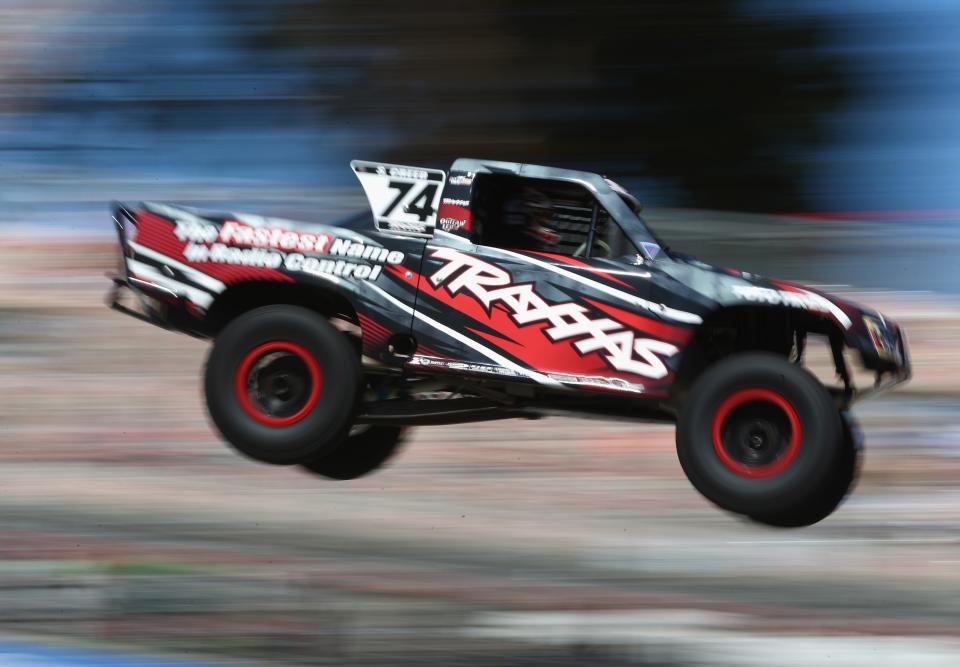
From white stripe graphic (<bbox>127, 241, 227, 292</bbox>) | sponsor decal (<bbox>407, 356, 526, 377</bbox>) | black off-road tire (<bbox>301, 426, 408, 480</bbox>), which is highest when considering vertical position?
white stripe graphic (<bbox>127, 241, 227, 292</bbox>)

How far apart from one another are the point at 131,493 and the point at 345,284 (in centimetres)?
372

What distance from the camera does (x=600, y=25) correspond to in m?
13.8

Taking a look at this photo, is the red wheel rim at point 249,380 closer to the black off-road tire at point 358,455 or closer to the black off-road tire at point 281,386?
the black off-road tire at point 281,386

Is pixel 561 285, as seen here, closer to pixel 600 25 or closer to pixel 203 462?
pixel 203 462

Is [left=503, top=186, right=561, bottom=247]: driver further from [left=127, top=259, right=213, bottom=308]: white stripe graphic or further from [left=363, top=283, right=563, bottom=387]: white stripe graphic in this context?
[left=127, top=259, right=213, bottom=308]: white stripe graphic

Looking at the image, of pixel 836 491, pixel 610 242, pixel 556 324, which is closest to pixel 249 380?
pixel 556 324

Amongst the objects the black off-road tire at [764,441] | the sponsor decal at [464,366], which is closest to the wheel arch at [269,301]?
the sponsor decal at [464,366]

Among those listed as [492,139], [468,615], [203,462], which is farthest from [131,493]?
[492,139]

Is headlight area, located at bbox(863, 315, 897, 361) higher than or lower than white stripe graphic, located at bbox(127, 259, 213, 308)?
higher

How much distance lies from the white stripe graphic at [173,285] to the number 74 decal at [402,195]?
1038mm

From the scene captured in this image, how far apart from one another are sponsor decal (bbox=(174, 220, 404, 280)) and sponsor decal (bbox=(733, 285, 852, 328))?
1.85m

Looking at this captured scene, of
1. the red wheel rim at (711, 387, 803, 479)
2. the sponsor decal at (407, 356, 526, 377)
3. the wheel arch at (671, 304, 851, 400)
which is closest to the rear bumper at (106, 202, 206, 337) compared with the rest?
the sponsor decal at (407, 356, 526, 377)

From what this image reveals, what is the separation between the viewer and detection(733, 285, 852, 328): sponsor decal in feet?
22.3

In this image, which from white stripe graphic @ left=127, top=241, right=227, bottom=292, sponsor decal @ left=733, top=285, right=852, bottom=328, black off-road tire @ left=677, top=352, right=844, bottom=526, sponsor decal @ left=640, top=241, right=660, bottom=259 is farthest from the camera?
white stripe graphic @ left=127, top=241, right=227, bottom=292
